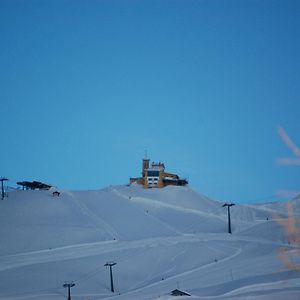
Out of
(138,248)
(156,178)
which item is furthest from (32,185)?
(138,248)

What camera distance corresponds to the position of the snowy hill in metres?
28.9

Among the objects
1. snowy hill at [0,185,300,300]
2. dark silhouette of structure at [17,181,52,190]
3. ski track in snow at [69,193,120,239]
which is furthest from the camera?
dark silhouette of structure at [17,181,52,190]

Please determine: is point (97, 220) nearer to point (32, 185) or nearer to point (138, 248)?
point (138, 248)

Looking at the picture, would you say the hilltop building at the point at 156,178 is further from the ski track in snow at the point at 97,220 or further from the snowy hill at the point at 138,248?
the ski track in snow at the point at 97,220

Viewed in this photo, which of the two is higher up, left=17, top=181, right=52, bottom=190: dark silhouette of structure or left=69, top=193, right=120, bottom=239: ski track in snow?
left=17, top=181, right=52, bottom=190: dark silhouette of structure

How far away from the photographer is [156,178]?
8894cm

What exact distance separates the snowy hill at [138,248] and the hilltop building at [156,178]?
1569cm

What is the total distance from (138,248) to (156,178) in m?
45.9

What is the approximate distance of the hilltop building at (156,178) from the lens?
290 feet

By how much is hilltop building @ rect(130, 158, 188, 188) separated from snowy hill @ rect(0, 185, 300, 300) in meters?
15.7

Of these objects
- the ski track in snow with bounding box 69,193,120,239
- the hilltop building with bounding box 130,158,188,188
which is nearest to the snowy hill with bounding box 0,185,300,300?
the ski track in snow with bounding box 69,193,120,239

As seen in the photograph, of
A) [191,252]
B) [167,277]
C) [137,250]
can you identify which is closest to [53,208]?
[137,250]

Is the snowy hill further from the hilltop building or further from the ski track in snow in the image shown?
the hilltop building

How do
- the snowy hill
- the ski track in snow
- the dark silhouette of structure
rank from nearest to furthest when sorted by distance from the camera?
the snowy hill → the ski track in snow → the dark silhouette of structure
